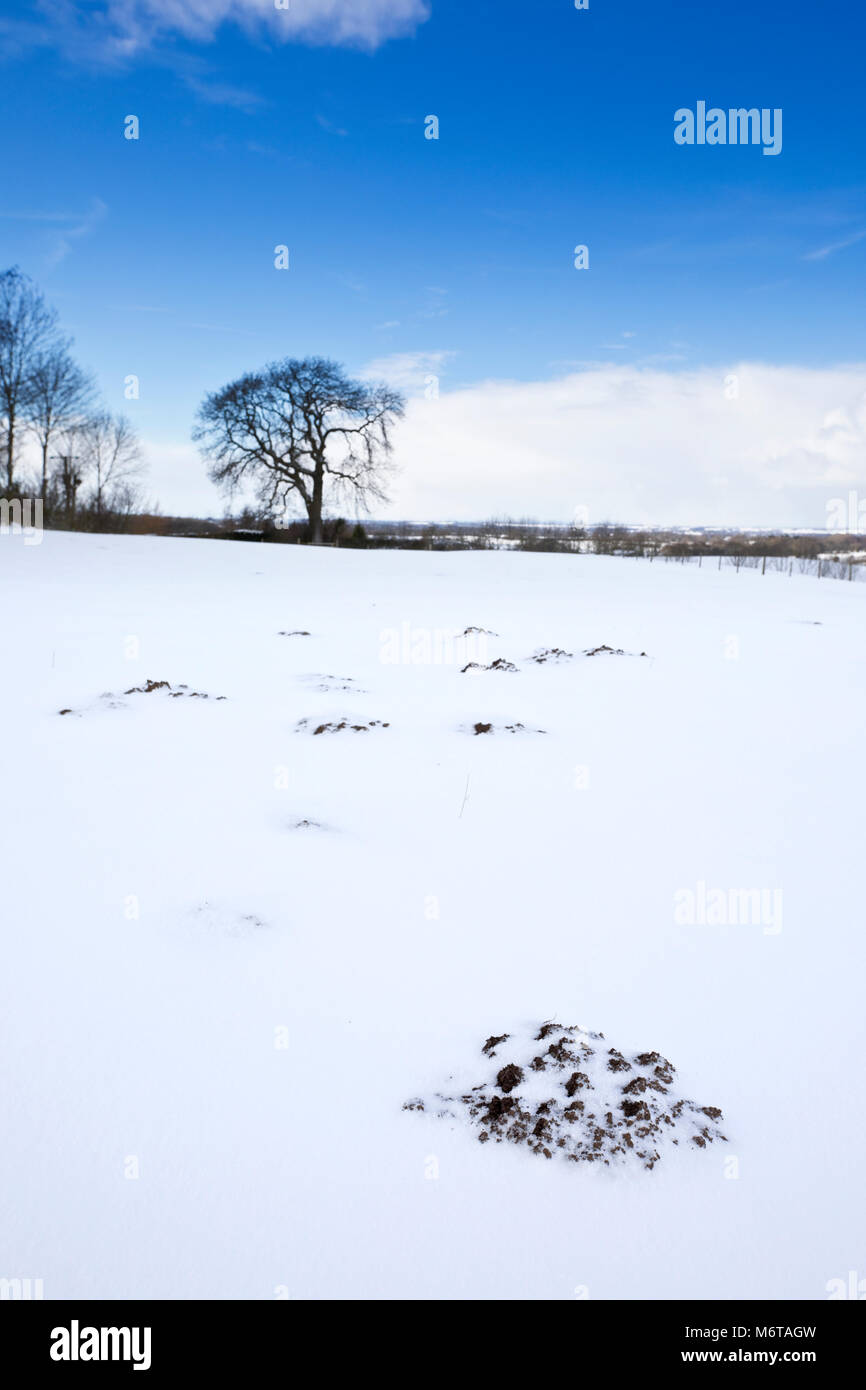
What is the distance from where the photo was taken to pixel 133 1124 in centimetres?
237

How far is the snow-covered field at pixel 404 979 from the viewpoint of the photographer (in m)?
2.04

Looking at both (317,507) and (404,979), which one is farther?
(317,507)

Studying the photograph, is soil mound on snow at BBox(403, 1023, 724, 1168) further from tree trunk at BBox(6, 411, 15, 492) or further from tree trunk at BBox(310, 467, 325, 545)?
tree trunk at BBox(6, 411, 15, 492)

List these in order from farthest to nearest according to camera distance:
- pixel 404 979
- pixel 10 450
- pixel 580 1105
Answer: pixel 10 450, pixel 404 979, pixel 580 1105

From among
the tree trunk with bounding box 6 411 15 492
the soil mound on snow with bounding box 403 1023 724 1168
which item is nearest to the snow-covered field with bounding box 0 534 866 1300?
the soil mound on snow with bounding box 403 1023 724 1168

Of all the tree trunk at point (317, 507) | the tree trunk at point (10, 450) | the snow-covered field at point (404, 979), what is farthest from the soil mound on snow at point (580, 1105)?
the tree trunk at point (10, 450)

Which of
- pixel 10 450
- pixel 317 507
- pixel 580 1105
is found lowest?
pixel 580 1105

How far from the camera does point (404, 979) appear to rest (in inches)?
123

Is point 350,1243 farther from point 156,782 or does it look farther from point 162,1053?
point 156,782

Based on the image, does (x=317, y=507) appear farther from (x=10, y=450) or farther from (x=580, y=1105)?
(x=580, y=1105)

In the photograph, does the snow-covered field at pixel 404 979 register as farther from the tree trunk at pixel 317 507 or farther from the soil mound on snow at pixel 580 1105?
the tree trunk at pixel 317 507

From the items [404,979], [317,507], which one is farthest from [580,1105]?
[317,507]
